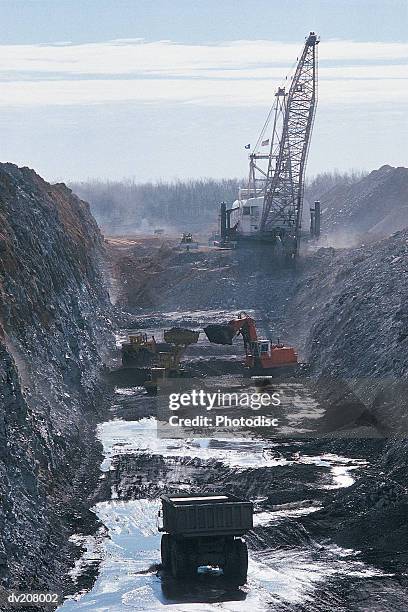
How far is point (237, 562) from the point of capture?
28.9 m

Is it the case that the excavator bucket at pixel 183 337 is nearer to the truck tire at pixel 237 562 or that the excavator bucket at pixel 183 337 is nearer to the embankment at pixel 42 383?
the embankment at pixel 42 383

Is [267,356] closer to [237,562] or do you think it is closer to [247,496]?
[247,496]

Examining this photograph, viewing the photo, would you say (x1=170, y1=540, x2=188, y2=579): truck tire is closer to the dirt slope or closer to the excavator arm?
the excavator arm

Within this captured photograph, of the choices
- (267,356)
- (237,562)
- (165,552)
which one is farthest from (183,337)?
(237,562)

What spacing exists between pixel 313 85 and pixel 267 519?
5828 centimetres

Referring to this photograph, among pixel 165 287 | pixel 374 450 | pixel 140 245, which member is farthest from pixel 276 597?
pixel 140 245

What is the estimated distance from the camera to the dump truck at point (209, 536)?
1122 inches

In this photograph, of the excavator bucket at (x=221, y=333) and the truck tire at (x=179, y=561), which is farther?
the excavator bucket at (x=221, y=333)

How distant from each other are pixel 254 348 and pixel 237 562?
29.6m

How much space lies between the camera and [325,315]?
6750 centimetres

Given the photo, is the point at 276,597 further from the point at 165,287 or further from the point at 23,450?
the point at 165,287

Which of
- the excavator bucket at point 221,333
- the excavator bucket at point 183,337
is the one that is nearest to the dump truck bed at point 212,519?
the excavator bucket at point 221,333

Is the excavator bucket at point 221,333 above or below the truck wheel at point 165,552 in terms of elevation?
above

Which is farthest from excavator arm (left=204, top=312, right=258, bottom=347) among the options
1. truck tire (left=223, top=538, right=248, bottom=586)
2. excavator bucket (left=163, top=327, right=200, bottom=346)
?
truck tire (left=223, top=538, right=248, bottom=586)
